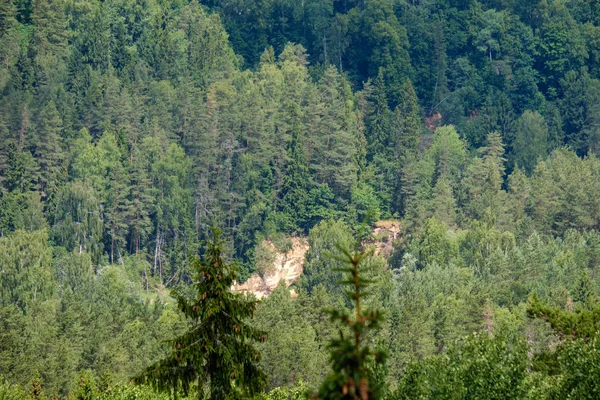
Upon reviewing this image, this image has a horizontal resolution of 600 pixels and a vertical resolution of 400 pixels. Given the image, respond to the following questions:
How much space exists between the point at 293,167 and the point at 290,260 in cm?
878

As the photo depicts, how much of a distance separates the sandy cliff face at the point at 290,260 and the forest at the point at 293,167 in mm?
1124

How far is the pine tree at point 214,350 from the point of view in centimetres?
3675

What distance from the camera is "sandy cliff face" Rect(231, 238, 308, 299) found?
124 metres

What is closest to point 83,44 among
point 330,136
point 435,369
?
point 330,136

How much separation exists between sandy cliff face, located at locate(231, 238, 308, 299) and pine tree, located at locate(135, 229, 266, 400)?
3342 inches

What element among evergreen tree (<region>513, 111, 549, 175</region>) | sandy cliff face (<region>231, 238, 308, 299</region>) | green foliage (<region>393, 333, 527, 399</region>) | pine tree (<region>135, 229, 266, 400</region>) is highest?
pine tree (<region>135, 229, 266, 400</region>)

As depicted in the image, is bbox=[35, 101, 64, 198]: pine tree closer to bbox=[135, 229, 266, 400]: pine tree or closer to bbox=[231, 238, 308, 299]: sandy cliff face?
bbox=[231, 238, 308, 299]: sandy cliff face

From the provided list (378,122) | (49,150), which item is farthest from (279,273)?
(378,122)

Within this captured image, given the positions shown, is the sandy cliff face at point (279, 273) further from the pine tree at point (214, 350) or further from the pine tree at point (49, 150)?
the pine tree at point (214, 350)

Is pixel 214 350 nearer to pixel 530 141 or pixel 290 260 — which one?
pixel 290 260

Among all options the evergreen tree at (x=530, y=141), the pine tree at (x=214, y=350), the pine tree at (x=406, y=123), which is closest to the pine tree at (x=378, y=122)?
the pine tree at (x=406, y=123)

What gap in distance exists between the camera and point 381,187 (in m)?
137

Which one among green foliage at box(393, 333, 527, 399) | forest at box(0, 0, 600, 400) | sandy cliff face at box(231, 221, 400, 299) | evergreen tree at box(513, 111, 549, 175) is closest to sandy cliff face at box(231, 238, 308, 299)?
sandy cliff face at box(231, 221, 400, 299)

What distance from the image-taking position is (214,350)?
121 ft
